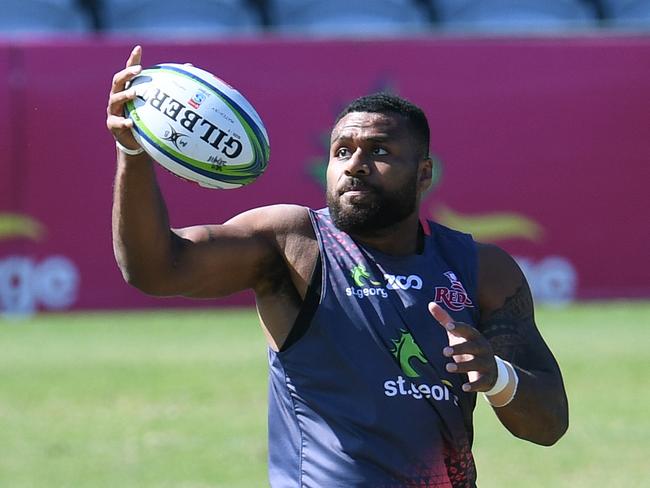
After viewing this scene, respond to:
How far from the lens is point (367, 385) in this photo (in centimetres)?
423

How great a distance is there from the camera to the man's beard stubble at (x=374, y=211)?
429 centimetres

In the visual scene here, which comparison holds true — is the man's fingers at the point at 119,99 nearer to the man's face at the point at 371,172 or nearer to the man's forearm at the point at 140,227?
the man's forearm at the point at 140,227

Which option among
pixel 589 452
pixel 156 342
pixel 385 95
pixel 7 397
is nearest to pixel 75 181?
pixel 156 342

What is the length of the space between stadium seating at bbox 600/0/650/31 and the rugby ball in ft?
46.6

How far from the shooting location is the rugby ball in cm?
418

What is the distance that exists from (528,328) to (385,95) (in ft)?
3.07

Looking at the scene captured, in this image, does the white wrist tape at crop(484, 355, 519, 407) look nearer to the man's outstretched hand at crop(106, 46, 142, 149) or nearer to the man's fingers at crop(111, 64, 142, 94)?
the man's outstretched hand at crop(106, 46, 142, 149)

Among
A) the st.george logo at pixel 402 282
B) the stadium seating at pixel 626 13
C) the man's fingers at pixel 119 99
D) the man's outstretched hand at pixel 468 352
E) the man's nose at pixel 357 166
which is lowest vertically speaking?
the man's outstretched hand at pixel 468 352

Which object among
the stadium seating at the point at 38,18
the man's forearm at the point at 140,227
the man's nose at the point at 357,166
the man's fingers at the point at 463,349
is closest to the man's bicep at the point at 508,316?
the man's fingers at the point at 463,349

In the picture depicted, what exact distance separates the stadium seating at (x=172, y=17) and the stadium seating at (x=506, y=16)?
2661 millimetres

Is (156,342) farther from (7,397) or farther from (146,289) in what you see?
(146,289)

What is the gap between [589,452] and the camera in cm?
882

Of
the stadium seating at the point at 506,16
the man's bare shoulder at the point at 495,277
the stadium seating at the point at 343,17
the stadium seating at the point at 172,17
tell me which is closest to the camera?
the man's bare shoulder at the point at 495,277

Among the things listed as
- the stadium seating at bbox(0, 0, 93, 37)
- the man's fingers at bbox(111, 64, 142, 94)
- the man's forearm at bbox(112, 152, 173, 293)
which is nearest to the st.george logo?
the man's forearm at bbox(112, 152, 173, 293)
